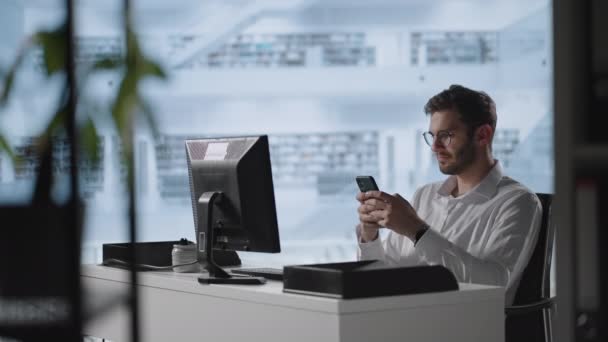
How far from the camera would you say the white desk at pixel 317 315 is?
219 cm

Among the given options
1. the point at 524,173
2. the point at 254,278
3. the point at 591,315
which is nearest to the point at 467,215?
the point at 254,278

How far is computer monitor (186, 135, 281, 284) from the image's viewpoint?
2.74 metres

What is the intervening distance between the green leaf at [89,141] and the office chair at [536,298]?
1913 mm

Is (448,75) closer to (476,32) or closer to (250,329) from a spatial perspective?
(476,32)

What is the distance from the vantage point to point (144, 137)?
597 centimetres

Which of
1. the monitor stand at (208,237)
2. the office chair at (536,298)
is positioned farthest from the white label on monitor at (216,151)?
the office chair at (536,298)

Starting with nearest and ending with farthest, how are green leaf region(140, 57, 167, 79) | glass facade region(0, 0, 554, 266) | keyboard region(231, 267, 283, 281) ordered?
green leaf region(140, 57, 167, 79)
keyboard region(231, 267, 283, 281)
glass facade region(0, 0, 554, 266)

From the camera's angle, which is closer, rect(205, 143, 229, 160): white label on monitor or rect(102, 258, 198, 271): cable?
rect(205, 143, 229, 160): white label on monitor

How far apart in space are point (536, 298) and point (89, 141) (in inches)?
80.4

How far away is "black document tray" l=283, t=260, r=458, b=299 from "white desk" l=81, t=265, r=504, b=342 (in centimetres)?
2

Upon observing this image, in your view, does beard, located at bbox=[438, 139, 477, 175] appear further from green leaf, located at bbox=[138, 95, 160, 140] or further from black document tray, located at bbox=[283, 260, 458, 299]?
green leaf, located at bbox=[138, 95, 160, 140]

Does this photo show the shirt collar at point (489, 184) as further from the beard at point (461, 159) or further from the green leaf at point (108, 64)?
the green leaf at point (108, 64)

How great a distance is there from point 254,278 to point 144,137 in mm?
3525

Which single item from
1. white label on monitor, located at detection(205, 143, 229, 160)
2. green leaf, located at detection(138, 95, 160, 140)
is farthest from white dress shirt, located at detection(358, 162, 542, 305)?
green leaf, located at detection(138, 95, 160, 140)
